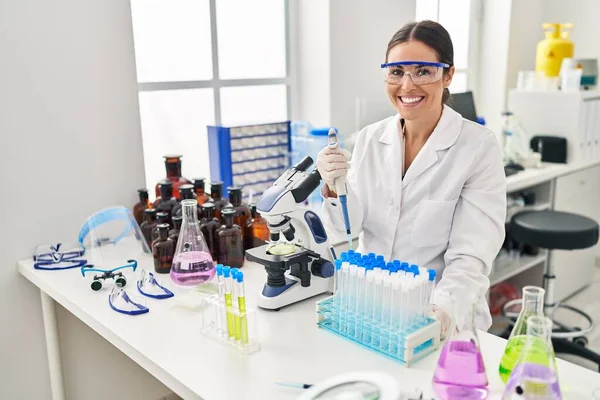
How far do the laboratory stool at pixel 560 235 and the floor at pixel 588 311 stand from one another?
3.0 inches

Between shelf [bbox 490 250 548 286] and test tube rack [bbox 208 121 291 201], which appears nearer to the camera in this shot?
test tube rack [bbox 208 121 291 201]

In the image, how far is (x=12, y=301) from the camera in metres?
1.82

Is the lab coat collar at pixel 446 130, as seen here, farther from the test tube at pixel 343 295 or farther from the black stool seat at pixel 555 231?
the black stool seat at pixel 555 231

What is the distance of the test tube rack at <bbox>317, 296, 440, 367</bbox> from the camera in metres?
1.11

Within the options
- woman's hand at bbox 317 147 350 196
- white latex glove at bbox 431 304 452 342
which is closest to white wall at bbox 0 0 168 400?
woman's hand at bbox 317 147 350 196

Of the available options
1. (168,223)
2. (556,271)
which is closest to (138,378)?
(168,223)

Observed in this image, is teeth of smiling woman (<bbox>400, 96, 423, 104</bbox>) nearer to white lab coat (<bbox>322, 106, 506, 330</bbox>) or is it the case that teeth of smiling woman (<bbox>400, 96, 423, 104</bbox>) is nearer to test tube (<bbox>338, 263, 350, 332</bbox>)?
white lab coat (<bbox>322, 106, 506, 330</bbox>)

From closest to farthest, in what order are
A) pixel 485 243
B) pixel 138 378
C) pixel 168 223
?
pixel 485 243
pixel 168 223
pixel 138 378

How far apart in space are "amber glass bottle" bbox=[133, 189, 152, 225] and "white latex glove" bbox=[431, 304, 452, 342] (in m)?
1.08

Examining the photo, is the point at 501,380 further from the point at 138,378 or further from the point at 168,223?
the point at 138,378

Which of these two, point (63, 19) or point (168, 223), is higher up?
point (63, 19)

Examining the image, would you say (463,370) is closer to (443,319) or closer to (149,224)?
(443,319)

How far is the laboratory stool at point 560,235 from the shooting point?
2.50m

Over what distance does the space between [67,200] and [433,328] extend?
52.5 inches
